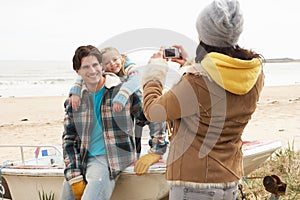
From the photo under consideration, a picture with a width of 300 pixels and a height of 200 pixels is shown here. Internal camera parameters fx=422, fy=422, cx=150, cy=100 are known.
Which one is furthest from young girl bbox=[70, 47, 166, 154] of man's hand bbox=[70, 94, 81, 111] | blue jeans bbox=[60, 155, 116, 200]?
blue jeans bbox=[60, 155, 116, 200]

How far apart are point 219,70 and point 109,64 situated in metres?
1.32

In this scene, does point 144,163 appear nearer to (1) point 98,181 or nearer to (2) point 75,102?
(1) point 98,181

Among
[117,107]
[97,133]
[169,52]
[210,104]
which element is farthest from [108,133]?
[210,104]

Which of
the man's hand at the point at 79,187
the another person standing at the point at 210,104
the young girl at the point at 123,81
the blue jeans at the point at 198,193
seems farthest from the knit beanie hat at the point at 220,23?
the man's hand at the point at 79,187

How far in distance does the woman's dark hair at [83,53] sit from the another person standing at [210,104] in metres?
0.82

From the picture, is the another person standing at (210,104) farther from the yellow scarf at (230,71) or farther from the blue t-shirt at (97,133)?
the blue t-shirt at (97,133)

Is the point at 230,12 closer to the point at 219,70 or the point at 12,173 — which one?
the point at 219,70

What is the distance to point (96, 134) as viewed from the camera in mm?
2920

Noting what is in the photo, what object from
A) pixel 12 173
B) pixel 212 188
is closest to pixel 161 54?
pixel 212 188

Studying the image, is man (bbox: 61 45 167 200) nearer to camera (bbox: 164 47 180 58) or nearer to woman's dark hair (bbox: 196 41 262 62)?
camera (bbox: 164 47 180 58)

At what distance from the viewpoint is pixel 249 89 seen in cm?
194

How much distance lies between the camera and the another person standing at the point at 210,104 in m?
1.89

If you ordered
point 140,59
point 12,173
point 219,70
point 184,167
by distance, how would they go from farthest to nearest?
point 12,173 < point 140,59 < point 184,167 < point 219,70

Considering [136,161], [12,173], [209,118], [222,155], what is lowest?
[12,173]
